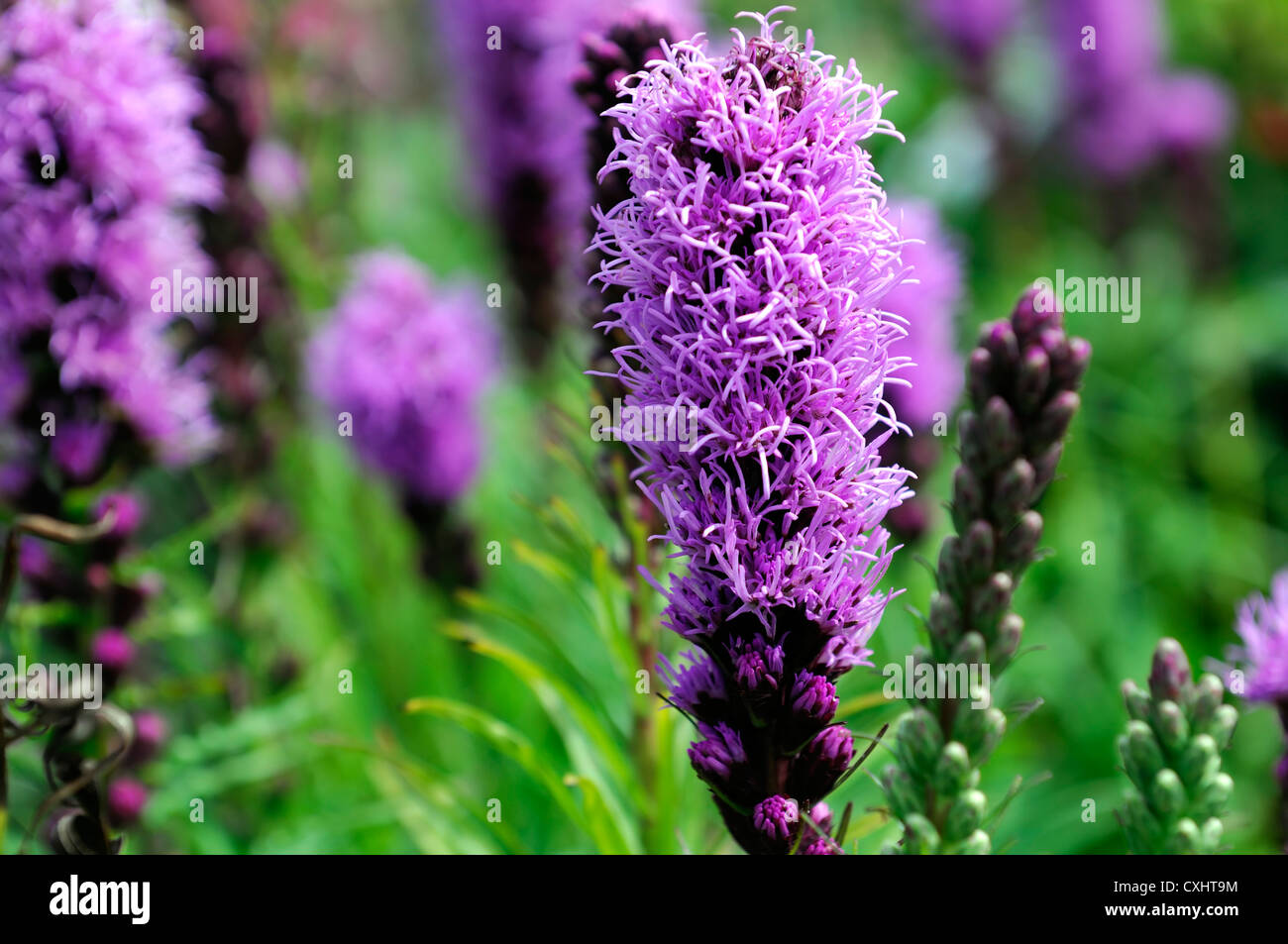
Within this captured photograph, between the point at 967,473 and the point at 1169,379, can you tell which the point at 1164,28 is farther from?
the point at 967,473

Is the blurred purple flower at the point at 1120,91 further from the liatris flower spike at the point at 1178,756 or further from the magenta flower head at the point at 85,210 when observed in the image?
the magenta flower head at the point at 85,210

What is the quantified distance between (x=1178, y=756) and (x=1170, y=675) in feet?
0.45

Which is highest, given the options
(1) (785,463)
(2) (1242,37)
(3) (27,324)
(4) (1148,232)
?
(2) (1242,37)

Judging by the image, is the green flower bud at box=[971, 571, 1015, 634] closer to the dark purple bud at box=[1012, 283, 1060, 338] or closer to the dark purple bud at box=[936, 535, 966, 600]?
the dark purple bud at box=[936, 535, 966, 600]

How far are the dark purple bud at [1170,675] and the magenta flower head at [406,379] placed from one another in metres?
2.36

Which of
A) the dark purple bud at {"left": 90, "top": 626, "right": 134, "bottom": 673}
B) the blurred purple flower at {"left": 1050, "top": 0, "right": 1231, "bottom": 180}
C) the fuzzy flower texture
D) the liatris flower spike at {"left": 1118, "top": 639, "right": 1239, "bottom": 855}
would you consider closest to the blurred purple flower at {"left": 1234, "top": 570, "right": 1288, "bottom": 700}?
the liatris flower spike at {"left": 1118, "top": 639, "right": 1239, "bottom": 855}

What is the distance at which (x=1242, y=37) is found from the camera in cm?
583

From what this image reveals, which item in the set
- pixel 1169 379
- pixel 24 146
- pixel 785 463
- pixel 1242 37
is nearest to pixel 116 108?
pixel 24 146

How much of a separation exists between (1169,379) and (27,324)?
4.46 metres

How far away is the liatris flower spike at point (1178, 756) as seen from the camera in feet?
6.21

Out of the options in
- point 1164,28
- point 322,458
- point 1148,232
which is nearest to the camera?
point 322,458

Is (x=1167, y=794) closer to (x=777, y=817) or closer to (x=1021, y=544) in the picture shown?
(x=1021, y=544)

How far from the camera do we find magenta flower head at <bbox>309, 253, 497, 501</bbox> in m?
3.71

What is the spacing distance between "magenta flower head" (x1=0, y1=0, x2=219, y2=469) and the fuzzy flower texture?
1.43 metres
